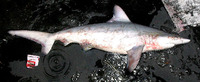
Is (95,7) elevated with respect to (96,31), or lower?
elevated

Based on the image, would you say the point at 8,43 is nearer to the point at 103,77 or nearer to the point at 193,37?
the point at 103,77

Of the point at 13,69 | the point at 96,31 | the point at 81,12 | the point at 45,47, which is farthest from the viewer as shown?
the point at 81,12

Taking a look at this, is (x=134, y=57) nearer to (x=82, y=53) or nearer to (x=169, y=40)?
(x=169, y=40)

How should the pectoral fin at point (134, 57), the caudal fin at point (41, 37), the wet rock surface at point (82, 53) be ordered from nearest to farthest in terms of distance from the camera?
the pectoral fin at point (134, 57) → the caudal fin at point (41, 37) → the wet rock surface at point (82, 53)

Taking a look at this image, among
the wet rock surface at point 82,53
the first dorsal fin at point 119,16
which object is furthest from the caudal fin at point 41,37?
the first dorsal fin at point 119,16

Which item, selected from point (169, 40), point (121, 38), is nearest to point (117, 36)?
point (121, 38)

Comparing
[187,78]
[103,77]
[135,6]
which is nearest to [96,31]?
[103,77]

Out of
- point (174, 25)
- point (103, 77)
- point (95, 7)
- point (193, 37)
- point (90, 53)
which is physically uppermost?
point (95, 7)

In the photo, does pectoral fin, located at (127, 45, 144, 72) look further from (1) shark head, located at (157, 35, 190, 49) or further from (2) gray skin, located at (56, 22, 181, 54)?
(1) shark head, located at (157, 35, 190, 49)

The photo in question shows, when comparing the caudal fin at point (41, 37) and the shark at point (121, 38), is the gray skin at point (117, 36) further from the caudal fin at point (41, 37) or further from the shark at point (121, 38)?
the caudal fin at point (41, 37)
